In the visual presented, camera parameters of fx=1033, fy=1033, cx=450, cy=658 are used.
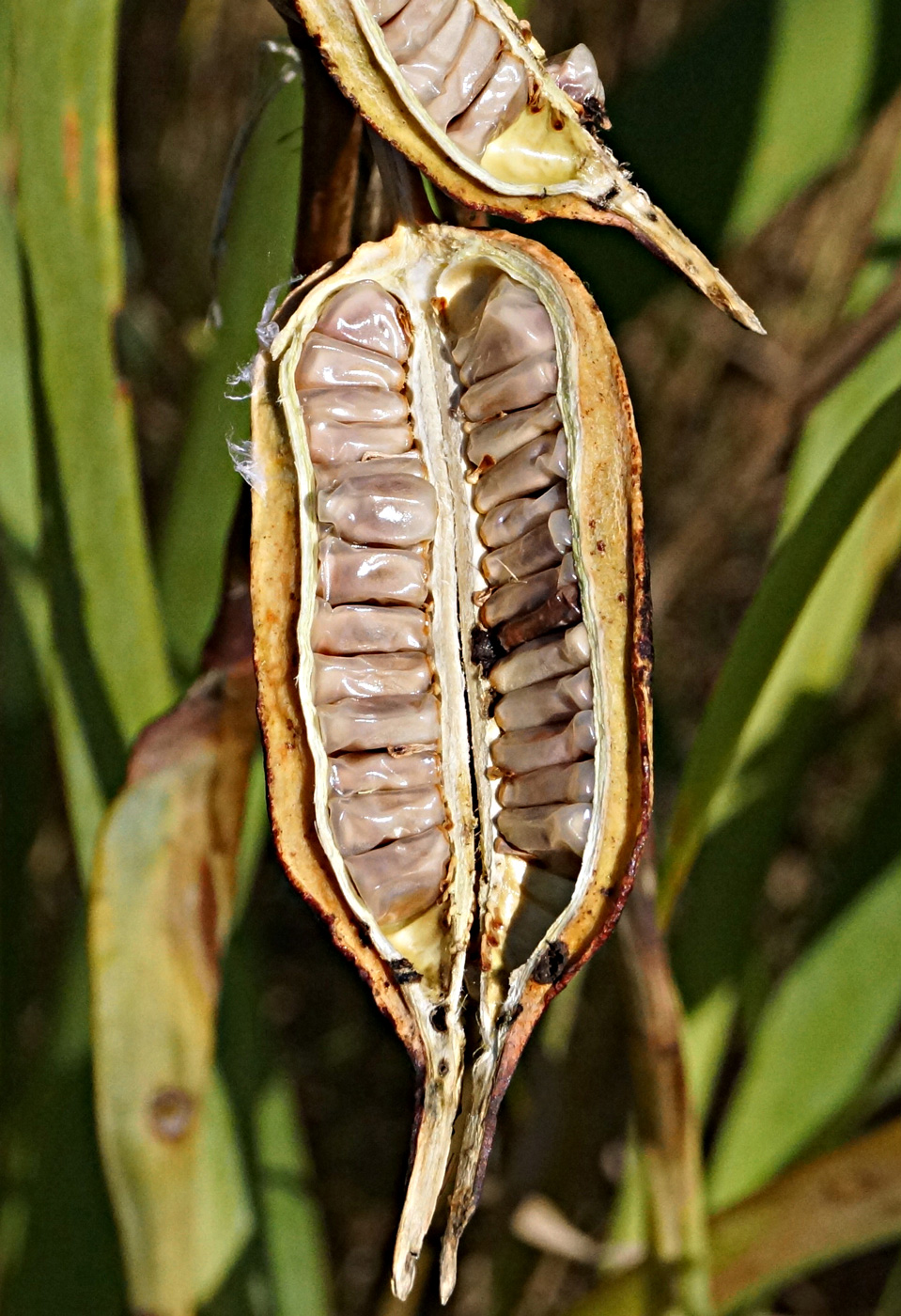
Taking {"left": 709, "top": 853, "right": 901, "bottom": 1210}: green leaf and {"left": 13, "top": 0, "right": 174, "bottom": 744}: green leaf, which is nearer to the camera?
{"left": 13, "top": 0, "right": 174, "bottom": 744}: green leaf

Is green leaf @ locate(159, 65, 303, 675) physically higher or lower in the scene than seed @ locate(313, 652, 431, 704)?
higher

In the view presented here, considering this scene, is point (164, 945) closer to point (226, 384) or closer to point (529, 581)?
point (529, 581)

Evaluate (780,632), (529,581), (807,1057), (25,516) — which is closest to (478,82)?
(529,581)

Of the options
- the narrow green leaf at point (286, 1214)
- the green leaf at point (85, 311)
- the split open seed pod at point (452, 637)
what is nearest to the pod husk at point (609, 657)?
the split open seed pod at point (452, 637)

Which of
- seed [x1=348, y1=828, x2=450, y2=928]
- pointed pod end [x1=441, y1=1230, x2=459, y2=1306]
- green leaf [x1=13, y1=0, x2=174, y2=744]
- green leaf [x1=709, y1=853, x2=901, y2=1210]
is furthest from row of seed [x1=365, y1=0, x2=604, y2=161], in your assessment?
green leaf [x1=709, y1=853, x2=901, y2=1210]

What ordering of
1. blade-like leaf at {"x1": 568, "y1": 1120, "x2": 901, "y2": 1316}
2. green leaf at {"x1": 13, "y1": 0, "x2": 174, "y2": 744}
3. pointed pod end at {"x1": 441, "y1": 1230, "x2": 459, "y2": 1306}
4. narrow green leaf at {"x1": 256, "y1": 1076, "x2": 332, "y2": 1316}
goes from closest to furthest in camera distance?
1. pointed pod end at {"x1": 441, "y1": 1230, "x2": 459, "y2": 1306}
2. blade-like leaf at {"x1": 568, "y1": 1120, "x2": 901, "y2": 1316}
3. green leaf at {"x1": 13, "y1": 0, "x2": 174, "y2": 744}
4. narrow green leaf at {"x1": 256, "y1": 1076, "x2": 332, "y2": 1316}

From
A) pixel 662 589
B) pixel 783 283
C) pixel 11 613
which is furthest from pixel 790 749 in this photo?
pixel 783 283

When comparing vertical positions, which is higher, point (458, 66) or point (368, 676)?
point (458, 66)

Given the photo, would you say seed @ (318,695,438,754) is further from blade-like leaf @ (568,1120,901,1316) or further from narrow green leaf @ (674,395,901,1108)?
blade-like leaf @ (568,1120,901,1316)
